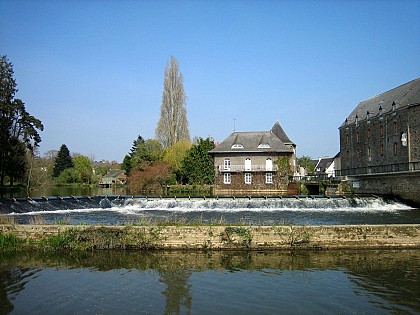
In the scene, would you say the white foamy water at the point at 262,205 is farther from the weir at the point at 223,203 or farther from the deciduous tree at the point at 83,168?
the deciduous tree at the point at 83,168

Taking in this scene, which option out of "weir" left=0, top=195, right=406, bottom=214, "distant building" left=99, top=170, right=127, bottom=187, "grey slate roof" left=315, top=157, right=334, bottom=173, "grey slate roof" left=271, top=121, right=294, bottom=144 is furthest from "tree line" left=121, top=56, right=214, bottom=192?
"grey slate roof" left=315, top=157, right=334, bottom=173

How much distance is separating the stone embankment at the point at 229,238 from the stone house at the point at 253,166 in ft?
93.9

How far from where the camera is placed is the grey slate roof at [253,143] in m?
41.4

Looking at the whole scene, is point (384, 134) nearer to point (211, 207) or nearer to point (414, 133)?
point (414, 133)

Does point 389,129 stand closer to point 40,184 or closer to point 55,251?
point 55,251

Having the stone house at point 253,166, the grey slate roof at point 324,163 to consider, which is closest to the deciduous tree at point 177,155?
the stone house at point 253,166

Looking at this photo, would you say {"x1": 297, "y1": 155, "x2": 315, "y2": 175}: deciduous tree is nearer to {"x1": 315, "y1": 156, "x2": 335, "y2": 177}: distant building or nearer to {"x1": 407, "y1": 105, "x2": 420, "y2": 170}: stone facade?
{"x1": 315, "y1": 156, "x2": 335, "y2": 177}: distant building

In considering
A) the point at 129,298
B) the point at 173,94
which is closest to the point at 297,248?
the point at 129,298

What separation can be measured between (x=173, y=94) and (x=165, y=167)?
12246 millimetres

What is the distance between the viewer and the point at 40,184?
50.6m

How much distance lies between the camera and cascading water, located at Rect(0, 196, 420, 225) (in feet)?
68.7

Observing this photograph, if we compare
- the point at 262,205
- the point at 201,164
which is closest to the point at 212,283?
the point at 262,205

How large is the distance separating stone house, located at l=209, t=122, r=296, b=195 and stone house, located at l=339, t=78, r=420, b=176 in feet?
21.9

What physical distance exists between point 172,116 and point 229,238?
42.3 metres
